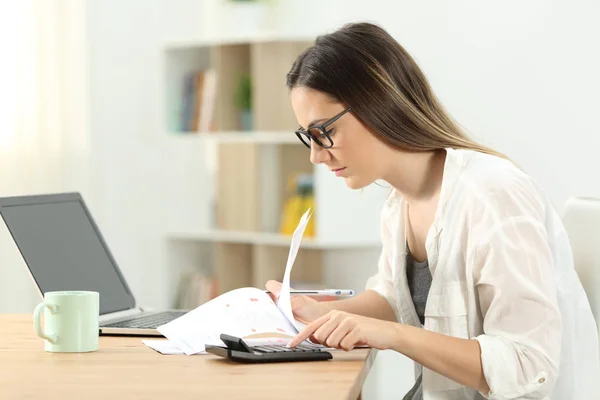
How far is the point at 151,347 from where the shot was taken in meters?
1.57

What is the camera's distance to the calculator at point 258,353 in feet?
4.66

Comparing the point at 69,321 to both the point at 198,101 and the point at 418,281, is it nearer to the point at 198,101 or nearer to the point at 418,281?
the point at 418,281

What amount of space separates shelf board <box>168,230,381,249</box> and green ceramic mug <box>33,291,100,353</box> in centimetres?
219

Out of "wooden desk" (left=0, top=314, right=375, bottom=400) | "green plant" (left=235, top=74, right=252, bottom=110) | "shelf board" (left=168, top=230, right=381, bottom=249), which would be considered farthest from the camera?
"green plant" (left=235, top=74, right=252, bottom=110)

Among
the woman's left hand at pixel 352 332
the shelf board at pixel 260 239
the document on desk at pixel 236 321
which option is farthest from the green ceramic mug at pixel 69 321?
the shelf board at pixel 260 239

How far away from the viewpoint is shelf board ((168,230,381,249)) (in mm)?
3686

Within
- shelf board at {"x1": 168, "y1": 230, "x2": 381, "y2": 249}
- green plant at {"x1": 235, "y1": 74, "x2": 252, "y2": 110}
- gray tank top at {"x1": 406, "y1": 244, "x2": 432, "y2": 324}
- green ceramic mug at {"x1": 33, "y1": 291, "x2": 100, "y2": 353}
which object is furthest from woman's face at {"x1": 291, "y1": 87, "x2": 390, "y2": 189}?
green plant at {"x1": 235, "y1": 74, "x2": 252, "y2": 110}

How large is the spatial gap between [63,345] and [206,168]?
8.96ft

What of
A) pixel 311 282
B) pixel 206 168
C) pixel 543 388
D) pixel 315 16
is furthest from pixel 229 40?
pixel 543 388

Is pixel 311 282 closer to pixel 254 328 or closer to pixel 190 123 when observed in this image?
pixel 190 123

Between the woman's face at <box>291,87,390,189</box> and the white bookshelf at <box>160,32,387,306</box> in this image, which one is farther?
the white bookshelf at <box>160,32,387,306</box>

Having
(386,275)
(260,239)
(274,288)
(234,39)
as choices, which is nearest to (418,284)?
(386,275)

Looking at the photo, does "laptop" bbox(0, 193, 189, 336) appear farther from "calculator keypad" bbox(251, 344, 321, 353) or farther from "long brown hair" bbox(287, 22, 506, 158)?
"long brown hair" bbox(287, 22, 506, 158)

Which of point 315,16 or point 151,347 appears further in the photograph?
point 315,16
